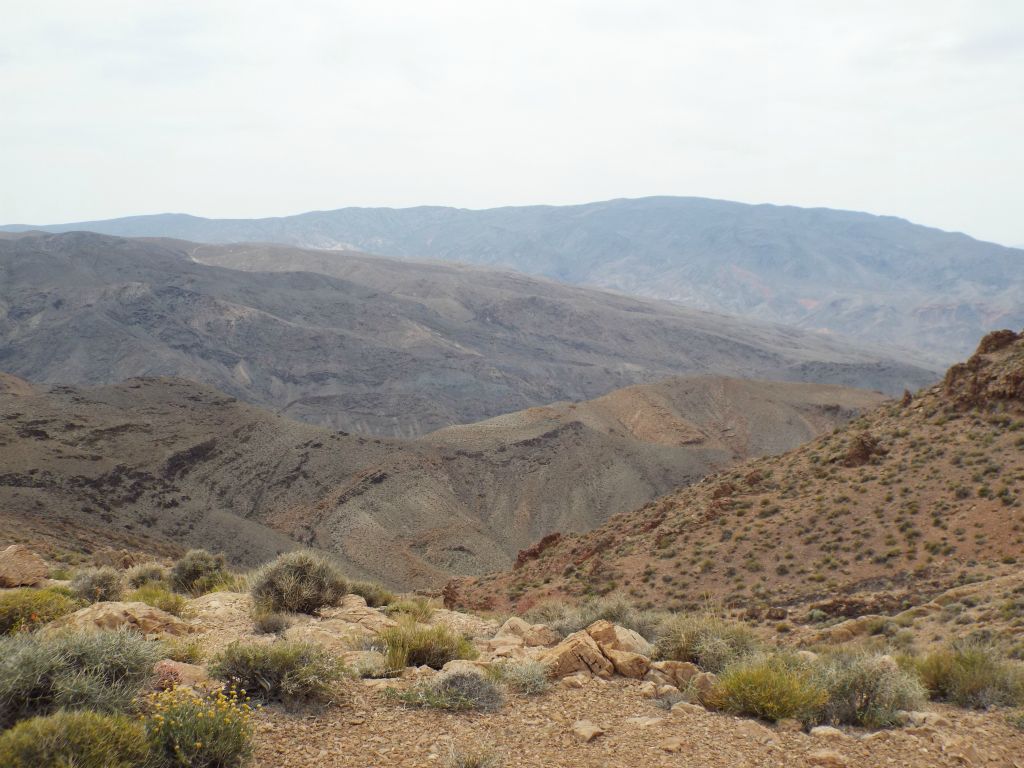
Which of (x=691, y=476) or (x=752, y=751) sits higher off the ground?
(x=752, y=751)

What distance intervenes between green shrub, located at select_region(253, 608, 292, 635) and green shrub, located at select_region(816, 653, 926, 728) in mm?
6500

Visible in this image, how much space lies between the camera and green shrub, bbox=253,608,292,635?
10.0 meters

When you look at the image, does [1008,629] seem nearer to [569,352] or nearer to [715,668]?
[715,668]

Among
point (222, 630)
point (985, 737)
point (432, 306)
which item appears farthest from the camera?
point (432, 306)

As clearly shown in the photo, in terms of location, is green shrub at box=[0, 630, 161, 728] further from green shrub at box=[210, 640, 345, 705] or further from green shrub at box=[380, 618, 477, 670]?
green shrub at box=[380, 618, 477, 670]

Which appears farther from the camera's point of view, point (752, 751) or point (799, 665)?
point (799, 665)

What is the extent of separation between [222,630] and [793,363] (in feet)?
505

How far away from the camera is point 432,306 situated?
159m

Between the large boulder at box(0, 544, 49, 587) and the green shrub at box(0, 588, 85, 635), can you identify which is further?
the large boulder at box(0, 544, 49, 587)

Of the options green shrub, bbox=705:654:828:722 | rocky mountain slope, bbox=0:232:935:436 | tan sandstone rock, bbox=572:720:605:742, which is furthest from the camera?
rocky mountain slope, bbox=0:232:935:436

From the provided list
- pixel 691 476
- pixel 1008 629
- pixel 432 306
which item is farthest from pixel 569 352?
pixel 1008 629

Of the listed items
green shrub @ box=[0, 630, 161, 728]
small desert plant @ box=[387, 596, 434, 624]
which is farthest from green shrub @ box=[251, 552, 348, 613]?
green shrub @ box=[0, 630, 161, 728]

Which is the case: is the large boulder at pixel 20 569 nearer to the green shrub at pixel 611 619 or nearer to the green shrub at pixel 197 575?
the green shrub at pixel 197 575

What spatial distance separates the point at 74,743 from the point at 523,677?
432 centimetres
